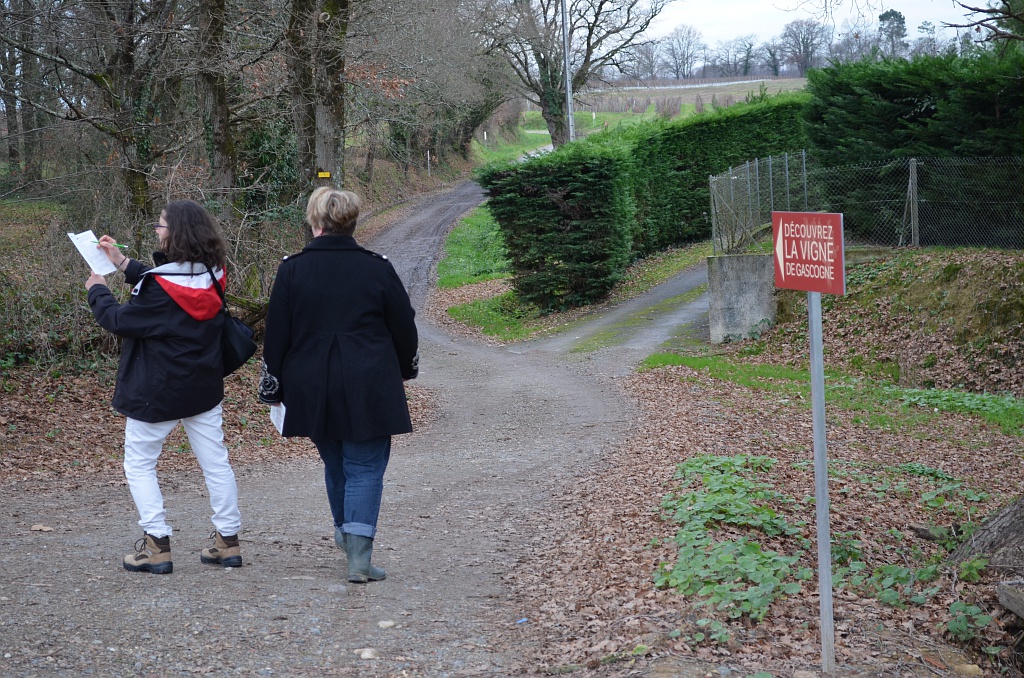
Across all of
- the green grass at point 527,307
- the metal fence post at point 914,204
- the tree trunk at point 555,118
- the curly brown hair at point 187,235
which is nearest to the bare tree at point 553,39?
the tree trunk at point 555,118

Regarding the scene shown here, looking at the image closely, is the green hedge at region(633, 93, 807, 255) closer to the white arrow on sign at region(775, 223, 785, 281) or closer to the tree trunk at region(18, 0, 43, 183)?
the tree trunk at region(18, 0, 43, 183)

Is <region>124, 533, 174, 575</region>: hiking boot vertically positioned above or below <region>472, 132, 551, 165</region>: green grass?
below

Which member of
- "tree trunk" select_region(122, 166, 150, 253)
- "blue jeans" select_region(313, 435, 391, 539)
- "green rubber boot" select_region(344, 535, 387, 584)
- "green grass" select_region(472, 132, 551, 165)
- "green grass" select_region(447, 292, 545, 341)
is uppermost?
"green grass" select_region(472, 132, 551, 165)

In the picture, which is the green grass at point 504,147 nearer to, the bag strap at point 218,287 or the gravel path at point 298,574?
the gravel path at point 298,574

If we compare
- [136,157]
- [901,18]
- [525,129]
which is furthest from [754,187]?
[525,129]

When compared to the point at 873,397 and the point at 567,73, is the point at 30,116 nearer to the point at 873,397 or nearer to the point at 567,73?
the point at 873,397

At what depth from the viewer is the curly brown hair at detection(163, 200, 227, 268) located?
4945 millimetres

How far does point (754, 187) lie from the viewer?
1977 centimetres

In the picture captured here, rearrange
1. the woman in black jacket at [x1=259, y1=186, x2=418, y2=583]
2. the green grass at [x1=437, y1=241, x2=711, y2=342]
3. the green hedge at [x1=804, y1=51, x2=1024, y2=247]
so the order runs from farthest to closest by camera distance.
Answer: the green grass at [x1=437, y1=241, x2=711, y2=342] < the green hedge at [x1=804, y1=51, x2=1024, y2=247] < the woman in black jacket at [x1=259, y1=186, x2=418, y2=583]

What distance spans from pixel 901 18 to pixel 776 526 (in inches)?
2336

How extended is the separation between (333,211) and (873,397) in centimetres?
938

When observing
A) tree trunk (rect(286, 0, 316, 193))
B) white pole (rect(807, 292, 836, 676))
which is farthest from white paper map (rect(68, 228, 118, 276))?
tree trunk (rect(286, 0, 316, 193))

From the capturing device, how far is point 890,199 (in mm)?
17031

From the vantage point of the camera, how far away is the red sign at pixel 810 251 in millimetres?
3791
